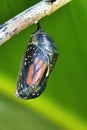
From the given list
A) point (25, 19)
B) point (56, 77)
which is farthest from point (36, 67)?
point (56, 77)

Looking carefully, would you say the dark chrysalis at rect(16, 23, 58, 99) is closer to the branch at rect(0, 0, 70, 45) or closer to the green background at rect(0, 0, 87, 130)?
the branch at rect(0, 0, 70, 45)

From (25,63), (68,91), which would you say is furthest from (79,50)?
(25,63)

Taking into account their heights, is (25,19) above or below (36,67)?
above

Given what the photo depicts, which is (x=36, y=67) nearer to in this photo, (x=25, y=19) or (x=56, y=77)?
(x=25, y=19)

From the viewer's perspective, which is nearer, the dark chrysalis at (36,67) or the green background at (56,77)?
the dark chrysalis at (36,67)

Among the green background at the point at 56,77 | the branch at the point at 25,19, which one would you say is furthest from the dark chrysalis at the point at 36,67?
the green background at the point at 56,77

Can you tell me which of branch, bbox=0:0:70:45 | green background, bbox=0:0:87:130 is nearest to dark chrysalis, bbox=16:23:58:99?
branch, bbox=0:0:70:45

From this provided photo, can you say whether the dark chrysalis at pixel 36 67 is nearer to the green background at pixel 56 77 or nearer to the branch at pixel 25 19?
the branch at pixel 25 19
